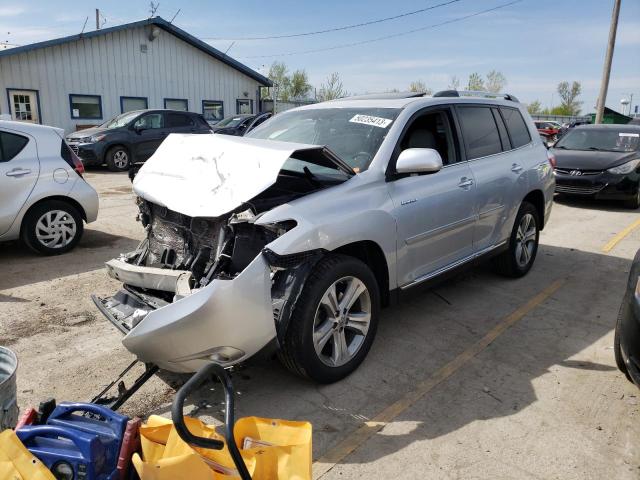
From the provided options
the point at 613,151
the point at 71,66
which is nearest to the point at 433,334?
the point at 613,151

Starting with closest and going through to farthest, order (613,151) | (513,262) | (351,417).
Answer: (351,417)
(513,262)
(613,151)

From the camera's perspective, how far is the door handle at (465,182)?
4.42 meters

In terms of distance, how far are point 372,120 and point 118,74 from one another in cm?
1948

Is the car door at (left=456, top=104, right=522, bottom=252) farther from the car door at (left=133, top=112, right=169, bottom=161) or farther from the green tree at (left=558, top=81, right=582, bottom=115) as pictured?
the green tree at (left=558, top=81, right=582, bottom=115)

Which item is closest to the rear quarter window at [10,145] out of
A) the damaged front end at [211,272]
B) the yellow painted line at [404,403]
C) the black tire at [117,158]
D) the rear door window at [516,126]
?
the damaged front end at [211,272]

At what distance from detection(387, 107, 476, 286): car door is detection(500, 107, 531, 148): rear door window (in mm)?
1171

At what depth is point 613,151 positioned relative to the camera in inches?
430

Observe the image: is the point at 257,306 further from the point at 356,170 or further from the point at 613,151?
the point at 613,151

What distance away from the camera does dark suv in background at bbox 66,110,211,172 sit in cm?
1443

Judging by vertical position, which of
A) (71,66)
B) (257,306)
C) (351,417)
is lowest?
(351,417)

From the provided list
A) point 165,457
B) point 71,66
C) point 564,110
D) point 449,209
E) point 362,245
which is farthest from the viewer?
point 564,110

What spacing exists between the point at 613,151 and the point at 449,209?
851cm

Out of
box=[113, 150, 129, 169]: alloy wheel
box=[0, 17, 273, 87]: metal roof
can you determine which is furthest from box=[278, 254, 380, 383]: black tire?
box=[0, 17, 273, 87]: metal roof

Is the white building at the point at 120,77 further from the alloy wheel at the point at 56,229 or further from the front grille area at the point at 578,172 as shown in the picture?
the front grille area at the point at 578,172
